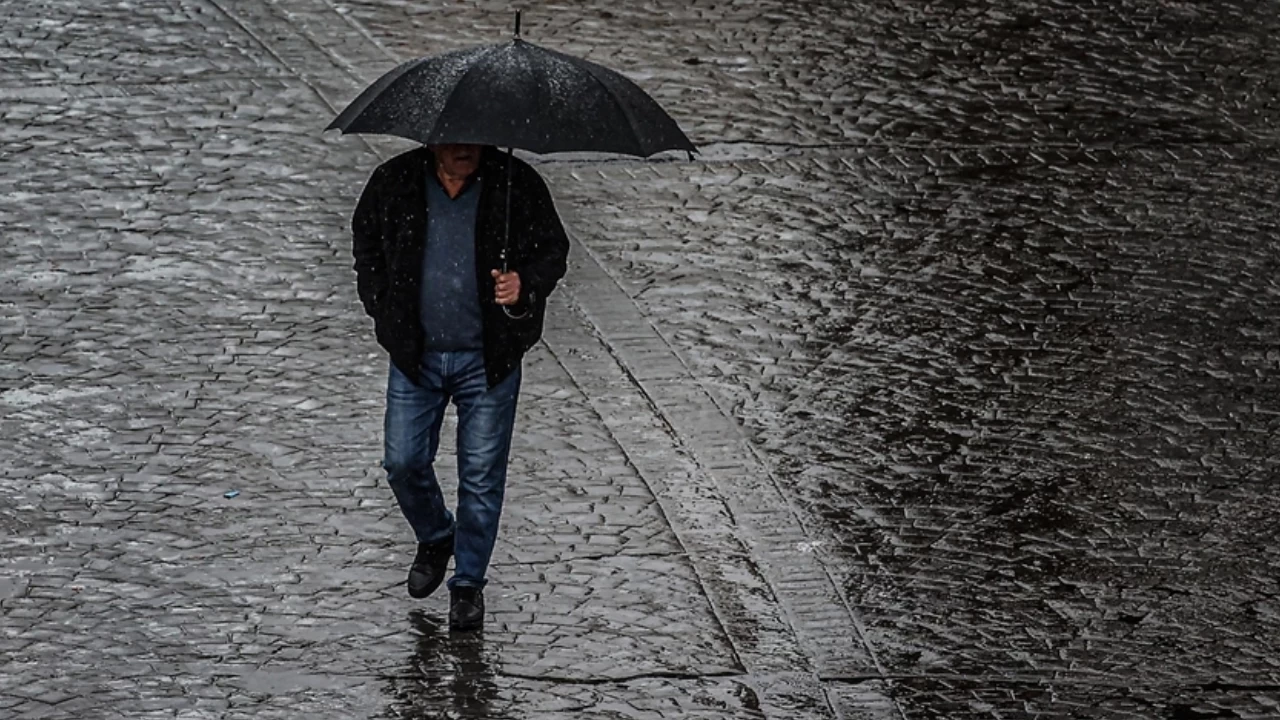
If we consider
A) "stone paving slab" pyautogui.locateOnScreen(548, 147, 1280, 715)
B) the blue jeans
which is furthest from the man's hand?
"stone paving slab" pyautogui.locateOnScreen(548, 147, 1280, 715)

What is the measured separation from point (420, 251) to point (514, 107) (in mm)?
544

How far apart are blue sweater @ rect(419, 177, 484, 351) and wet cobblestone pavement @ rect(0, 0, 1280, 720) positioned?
3.23ft

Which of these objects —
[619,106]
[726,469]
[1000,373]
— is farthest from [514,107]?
[1000,373]

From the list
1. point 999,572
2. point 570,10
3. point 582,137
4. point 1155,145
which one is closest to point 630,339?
point 999,572

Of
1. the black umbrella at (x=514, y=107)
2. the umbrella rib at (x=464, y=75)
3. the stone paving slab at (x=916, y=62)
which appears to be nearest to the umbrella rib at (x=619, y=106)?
the black umbrella at (x=514, y=107)

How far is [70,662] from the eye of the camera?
254 inches

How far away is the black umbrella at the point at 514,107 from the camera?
6.13m

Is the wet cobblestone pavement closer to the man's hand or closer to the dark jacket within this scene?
the dark jacket

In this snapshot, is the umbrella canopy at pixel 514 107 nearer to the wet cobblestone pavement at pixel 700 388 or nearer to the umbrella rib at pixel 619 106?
the umbrella rib at pixel 619 106

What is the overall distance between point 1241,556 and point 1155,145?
412cm

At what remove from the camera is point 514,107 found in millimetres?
6195

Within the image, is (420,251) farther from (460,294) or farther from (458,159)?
(458,159)

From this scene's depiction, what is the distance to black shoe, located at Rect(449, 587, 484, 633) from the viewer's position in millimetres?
6750

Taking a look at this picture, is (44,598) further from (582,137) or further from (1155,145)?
(1155,145)
